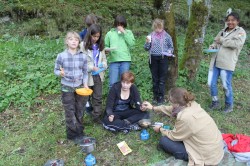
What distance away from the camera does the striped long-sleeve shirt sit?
3.70 m

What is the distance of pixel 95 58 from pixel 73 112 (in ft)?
2.95

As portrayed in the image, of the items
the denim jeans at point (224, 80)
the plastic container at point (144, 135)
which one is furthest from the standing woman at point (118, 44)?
the denim jeans at point (224, 80)

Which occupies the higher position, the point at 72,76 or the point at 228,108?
the point at 72,76

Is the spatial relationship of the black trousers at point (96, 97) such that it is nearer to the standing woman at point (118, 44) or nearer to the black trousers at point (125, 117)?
the black trousers at point (125, 117)

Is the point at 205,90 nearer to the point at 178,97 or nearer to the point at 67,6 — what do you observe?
the point at 178,97

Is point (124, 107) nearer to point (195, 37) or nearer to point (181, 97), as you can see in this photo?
point (181, 97)

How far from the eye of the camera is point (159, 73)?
4.91m

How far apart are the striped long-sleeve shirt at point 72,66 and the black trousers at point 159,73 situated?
144 centimetres

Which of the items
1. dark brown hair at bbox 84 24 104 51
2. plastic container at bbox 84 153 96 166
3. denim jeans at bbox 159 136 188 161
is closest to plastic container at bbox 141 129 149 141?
denim jeans at bbox 159 136 188 161

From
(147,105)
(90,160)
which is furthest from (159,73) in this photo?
(90,160)

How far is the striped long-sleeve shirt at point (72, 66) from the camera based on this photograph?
3695 millimetres

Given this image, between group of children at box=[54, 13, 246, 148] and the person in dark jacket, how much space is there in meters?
0.24

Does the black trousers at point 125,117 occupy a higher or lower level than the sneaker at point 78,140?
higher

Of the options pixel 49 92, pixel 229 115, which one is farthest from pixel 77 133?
pixel 229 115
